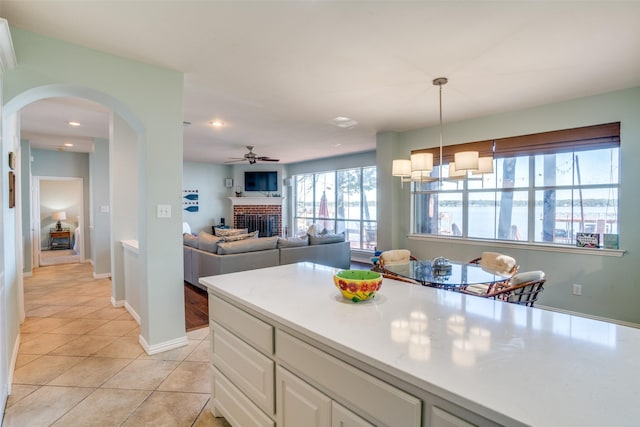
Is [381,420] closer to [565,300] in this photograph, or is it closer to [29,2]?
[29,2]

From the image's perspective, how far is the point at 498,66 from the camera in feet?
8.89

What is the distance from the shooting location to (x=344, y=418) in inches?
41.6

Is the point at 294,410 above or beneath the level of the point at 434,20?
beneath

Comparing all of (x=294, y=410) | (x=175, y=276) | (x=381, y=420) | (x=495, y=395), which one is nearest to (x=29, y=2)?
(x=175, y=276)

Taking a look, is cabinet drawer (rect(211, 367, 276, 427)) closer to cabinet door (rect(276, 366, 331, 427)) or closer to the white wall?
cabinet door (rect(276, 366, 331, 427))

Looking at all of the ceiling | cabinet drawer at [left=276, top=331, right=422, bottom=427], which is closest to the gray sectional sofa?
the ceiling

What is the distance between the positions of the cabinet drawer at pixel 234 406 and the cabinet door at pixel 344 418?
0.43 meters

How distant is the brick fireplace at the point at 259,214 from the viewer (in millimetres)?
9219

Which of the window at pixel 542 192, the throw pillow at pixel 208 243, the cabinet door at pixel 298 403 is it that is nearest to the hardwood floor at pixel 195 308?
the throw pillow at pixel 208 243

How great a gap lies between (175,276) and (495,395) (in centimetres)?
272

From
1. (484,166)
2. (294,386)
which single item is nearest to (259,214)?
(484,166)

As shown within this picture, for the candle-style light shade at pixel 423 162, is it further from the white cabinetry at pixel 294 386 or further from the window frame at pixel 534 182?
the white cabinetry at pixel 294 386

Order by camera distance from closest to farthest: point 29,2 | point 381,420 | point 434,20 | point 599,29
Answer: point 381,420 < point 29,2 < point 434,20 < point 599,29

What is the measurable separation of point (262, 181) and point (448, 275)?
7.16 metres
